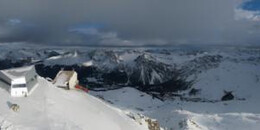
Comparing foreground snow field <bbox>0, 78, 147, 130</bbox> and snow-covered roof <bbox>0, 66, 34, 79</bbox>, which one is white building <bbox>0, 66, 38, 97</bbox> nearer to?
snow-covered roof <bbox>0, 66, 34, 79</bbox>

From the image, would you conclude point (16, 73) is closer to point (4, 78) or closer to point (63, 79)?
point (4, 78)

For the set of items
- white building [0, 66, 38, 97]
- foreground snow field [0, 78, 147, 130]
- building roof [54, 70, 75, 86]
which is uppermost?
white building [0, 66, 38, 97]

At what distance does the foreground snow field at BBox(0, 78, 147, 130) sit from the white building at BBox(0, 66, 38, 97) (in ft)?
3.45

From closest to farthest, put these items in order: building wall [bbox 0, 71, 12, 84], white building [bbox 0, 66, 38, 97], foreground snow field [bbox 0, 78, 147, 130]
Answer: foreground snow field [bbox 0, 78, 147, 130] → white building [bbox 0, 66, 38, 97] → building wall [bbox 0, 71, 12, 84]

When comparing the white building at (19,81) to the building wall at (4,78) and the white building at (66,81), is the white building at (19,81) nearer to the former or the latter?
the building wall at (4,78)

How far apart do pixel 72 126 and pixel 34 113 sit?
656cm

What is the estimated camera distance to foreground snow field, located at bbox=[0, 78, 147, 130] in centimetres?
5756

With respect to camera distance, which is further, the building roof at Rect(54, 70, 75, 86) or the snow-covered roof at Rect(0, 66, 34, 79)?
the building roof at Rect(54, 70, 75, 86)

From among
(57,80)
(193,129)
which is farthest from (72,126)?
(193,129)

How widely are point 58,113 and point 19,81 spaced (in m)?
12.0

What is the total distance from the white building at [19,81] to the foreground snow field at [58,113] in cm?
105

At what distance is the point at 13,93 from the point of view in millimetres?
71750

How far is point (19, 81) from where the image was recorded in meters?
72.9

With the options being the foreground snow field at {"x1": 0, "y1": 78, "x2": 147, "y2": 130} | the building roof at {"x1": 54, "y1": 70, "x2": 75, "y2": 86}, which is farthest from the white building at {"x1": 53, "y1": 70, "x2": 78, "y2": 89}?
the foreground snow field at {"x1": 0, "y1": 78, "x2": 147, "y2": 130}
